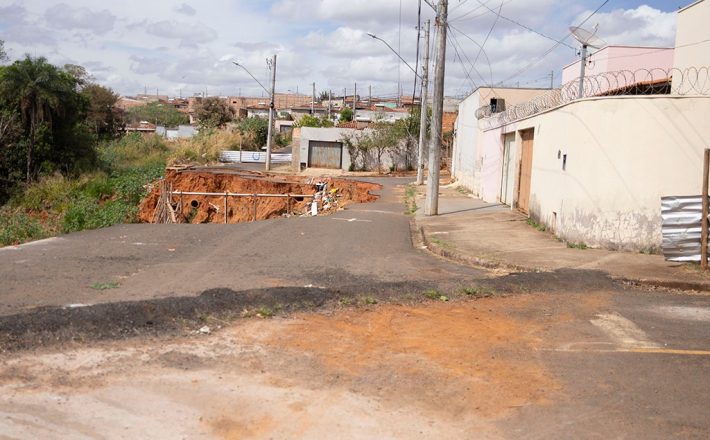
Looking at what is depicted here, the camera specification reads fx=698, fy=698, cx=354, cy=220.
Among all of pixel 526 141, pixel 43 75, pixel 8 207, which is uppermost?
pixel 43 75

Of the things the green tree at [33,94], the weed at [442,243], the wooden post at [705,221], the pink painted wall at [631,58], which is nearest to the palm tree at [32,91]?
the green tree at [33,94]

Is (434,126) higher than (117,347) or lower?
higher

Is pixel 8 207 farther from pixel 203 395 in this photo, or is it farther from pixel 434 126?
pixel 203 395

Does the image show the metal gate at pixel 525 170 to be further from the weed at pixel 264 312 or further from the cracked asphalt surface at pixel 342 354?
the weed at pixel 264 312

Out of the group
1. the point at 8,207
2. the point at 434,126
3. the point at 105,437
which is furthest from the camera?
the point at 8,207

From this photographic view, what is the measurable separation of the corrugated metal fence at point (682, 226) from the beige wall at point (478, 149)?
515 inches

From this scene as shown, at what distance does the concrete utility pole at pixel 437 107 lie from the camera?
1927 cm

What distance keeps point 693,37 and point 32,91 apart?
93.4 ft

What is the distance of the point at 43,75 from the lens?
3297cm

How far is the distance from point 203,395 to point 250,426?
67 cm

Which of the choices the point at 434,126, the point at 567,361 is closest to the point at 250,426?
the point at 567,361

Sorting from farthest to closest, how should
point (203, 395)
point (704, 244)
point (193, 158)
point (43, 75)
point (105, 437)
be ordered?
1. point (193, 158)
2. point (43, 75)
3. point (704, 244)
4. point (203, 395)
5. point (105, 437)

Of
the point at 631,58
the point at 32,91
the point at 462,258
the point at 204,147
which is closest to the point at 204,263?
the point at 462,258

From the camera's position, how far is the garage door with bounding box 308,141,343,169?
172 ft
